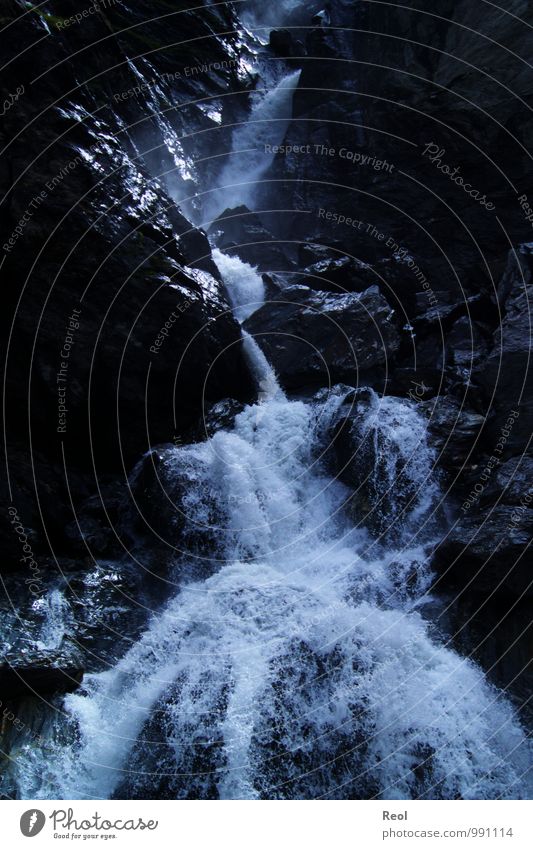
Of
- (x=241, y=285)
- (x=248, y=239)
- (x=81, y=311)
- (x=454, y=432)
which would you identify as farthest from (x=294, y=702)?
(x=248, y=239)

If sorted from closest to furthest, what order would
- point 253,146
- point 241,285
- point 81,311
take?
1. point 81,311
2. point 241,285
3. point 253,146

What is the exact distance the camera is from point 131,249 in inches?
570

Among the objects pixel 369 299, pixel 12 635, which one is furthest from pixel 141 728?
pixel 369 299

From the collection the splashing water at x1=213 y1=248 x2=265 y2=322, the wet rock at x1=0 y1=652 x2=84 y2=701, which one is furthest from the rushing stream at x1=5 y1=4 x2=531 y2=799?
the splashing water at x1=213 y1=248 x2=265 y2=322

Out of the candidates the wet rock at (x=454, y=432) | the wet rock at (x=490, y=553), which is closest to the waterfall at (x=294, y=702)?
the wet rock at (x=490, y=553)

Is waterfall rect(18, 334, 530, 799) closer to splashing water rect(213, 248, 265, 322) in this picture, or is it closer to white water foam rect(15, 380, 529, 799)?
white water foam rect(15, 380, 529, 799)

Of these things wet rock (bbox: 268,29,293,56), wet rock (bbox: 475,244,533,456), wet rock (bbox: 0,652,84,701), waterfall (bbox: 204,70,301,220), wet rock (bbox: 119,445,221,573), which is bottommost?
wet rock (bbox: 0,652,84,701)

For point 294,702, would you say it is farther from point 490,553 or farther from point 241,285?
point 241,285

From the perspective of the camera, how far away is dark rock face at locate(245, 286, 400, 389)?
1714 centimetres

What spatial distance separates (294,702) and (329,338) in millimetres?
11541

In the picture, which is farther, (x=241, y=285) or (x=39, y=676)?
(x=241, y=285)

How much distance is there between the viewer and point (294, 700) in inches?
326

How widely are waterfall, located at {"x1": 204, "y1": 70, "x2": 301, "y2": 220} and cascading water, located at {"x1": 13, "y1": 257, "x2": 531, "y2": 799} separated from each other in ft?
73.3

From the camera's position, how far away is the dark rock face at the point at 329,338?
17141 millimetres
